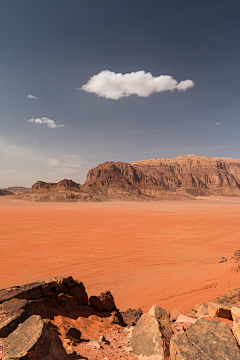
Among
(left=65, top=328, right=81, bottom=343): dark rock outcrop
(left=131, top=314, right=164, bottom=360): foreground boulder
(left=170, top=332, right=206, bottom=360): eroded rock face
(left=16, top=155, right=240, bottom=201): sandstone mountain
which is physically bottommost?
(left=65, top=328, right=81, bottom=343): dark rock outcrop

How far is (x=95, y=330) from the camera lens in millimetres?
4285

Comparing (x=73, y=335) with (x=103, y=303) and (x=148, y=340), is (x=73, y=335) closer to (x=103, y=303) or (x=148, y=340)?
(x=148, y=340)

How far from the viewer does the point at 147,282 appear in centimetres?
819

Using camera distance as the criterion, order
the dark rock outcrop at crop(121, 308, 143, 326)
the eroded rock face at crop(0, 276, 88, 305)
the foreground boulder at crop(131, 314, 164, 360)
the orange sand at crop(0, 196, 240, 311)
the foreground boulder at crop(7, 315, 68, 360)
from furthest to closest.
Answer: the orange sand at crop(0, 196, 240, 311) < the dark rock outcrop at crop(121, 308, 143, 326) < the eroded rock face at crop(0, 276, 88, 305) < the foreground boulder at crop(131, 314, 164, 360) < the foreground boulder at crop(7, 315, 68, 360)

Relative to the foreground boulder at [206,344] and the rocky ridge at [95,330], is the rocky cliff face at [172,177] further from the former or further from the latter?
the foreground boulder at [206,344]

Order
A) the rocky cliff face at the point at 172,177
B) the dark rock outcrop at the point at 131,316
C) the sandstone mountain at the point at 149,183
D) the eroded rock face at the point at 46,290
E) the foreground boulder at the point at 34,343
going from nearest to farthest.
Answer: the foreground boulder at the point at 34,343 → the eroded rock face at the point at 46,290 → the dark rock outcrop at the point at 131,316 → the sandstone mountain at the point at 149,183 → the rocky cliff face at the point at 172,177

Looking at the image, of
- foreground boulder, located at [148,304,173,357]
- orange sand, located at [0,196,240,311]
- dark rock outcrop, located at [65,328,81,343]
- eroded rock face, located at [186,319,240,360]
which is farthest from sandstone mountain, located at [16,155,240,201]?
eroded rock face, located at [186,319,240,360]

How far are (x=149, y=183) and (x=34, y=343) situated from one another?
380ft

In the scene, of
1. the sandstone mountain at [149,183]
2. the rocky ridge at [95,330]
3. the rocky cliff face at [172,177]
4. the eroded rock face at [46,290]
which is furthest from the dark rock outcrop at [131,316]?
the rocky cliff face at [172,177]

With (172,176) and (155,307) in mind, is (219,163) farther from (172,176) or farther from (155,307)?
(155,307)

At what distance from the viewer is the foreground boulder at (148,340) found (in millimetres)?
2922

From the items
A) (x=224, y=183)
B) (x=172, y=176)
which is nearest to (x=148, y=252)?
(x=172, y=176)

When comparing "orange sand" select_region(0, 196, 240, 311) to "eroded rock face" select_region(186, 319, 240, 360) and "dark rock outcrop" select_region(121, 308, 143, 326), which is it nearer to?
"dark rock outcrop" select_region(121, 308, 143, 326)

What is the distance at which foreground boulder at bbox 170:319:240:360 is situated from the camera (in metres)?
2.40
